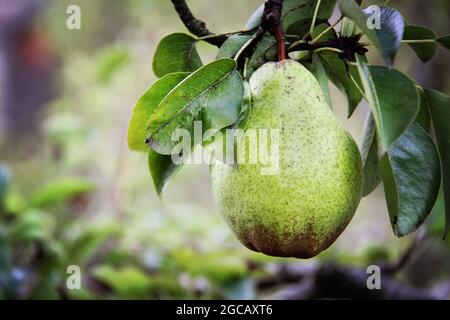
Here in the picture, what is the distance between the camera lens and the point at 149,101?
1.72 feet

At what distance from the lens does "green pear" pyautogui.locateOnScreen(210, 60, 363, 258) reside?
1.56ft

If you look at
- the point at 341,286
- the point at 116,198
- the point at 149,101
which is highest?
the point at 149,101

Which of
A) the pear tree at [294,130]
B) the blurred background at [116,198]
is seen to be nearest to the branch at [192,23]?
the pear tree at [294,130]

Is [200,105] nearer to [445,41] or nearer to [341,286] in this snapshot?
[445,41]

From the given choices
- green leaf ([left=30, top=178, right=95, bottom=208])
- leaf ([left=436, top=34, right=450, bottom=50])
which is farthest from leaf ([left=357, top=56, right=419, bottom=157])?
green leaf ([left=30, top=178, right=95, bottom=208])

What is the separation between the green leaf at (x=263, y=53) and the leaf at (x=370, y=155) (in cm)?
12

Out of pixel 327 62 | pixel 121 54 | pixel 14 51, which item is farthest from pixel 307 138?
pixel 14 51

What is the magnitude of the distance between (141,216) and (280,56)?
3.11 feet

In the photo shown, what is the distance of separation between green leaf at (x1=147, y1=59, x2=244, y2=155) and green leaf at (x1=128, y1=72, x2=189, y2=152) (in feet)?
0.11

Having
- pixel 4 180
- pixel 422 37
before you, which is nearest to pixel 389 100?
pixel 422 37

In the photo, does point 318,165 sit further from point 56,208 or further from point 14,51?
point 14,51

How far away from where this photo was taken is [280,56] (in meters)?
0.53

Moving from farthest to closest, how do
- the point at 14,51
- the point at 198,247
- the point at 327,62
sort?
the point at 14,51
the point at 198,247
the point at 327,62

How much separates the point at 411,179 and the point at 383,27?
0.46 feet
